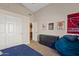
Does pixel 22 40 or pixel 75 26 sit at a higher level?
pixel 75 26

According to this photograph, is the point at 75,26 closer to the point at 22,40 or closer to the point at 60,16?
the point at 60,16

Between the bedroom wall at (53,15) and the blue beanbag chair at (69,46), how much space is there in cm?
12

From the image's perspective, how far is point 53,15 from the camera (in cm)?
189

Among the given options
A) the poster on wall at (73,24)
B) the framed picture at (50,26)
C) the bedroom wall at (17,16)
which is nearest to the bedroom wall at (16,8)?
the bedroom wall at (17,16)

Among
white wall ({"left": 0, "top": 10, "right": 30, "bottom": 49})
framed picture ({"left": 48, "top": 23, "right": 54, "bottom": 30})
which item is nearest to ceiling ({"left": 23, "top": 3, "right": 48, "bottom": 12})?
white wall ({"left": 0, "top": 10, "right": 30, "bottom": 49})

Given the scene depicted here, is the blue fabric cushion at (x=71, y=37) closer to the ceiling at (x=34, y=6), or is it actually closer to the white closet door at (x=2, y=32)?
the ceiling at (x=34, y=6)

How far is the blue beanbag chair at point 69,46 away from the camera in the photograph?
1.72 meters

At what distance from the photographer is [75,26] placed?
181 centimetres

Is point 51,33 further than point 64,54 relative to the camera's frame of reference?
Yes

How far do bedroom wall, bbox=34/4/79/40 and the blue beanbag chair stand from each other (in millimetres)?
115

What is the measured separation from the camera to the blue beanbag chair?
1721mm

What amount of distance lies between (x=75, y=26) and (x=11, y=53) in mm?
1138

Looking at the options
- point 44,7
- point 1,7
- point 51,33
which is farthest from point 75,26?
point 1,7

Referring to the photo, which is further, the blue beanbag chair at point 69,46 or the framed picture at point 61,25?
the framed picture at point 61,25
